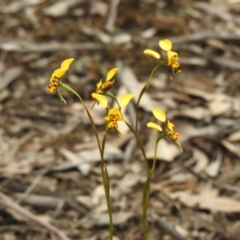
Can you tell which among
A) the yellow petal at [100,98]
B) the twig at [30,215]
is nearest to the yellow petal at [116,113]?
the yellow petal at [100,98]

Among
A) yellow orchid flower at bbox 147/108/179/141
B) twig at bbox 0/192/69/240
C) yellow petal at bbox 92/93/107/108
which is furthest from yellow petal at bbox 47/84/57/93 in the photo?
twig at bbox 0/192/69/240

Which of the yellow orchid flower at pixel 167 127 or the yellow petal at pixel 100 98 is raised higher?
the yellow petal at pixel 100 98

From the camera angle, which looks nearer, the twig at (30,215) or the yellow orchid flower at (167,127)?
the yellow orchid flower at (167,127)

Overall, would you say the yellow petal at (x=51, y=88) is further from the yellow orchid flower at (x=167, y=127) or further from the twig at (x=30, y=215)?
the twig at (x=30, y=215)

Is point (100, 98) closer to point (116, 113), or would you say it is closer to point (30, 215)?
point (116, 113)

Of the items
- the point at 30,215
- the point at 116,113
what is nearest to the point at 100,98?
the point at 116,113

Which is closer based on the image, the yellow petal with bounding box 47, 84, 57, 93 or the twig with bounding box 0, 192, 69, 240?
the yellow petal with bounding box 47, 84, 57, 93

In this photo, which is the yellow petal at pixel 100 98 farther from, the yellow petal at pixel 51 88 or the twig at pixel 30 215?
the twig at pixel 30 215

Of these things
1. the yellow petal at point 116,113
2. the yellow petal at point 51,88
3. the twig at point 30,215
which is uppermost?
the yellow petal at point 51,88

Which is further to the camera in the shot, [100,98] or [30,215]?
[30,215]

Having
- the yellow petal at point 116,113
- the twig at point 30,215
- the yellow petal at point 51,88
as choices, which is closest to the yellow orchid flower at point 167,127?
the yellow petal at point 116,113

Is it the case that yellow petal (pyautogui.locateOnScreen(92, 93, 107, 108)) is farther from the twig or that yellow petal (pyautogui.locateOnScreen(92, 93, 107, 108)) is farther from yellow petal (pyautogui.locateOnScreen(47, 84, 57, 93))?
the twig

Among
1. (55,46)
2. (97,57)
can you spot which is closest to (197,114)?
(97,57)
